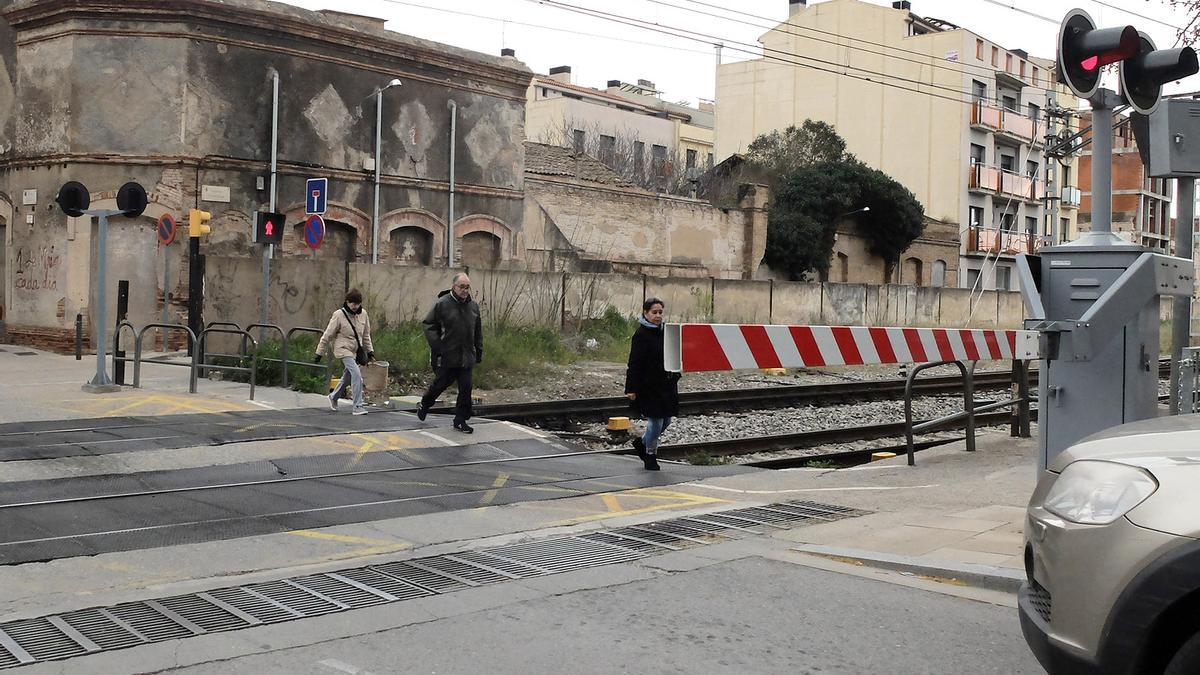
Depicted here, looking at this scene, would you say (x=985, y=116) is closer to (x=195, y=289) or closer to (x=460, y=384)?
(x=195, y=289)

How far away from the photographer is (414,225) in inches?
1112

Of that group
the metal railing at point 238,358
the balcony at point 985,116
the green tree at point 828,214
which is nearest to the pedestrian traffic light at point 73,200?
the metal railing at point 238,358

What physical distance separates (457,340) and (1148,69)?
768 cm

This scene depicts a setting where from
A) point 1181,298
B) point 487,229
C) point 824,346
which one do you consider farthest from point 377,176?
point 1181,298

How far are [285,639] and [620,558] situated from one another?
2446mm

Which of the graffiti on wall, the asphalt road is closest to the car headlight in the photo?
the asphalt road

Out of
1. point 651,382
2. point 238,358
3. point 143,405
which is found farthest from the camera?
point 238,358

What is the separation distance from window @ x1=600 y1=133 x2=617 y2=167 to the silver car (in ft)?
151

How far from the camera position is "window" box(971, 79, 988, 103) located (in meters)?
52.6

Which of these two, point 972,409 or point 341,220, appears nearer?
point 972,409

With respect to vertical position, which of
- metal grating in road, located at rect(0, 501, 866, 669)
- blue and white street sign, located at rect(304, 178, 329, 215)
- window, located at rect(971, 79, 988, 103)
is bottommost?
metal grating in road, located at rect(0, 501, 866, 669)

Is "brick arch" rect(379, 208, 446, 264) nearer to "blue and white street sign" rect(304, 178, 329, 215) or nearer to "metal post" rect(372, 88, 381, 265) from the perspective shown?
"metal post" rect(372, 88, 381, 265)

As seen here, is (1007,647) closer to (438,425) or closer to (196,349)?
(438,425)

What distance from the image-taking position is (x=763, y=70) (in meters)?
58.3
